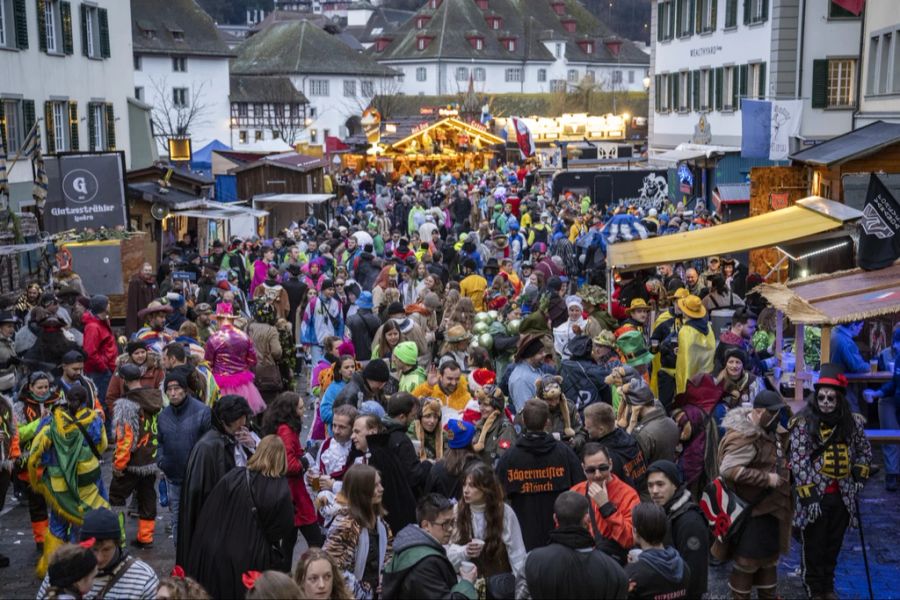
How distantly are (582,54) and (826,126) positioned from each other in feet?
237

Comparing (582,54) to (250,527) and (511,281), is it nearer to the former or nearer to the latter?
(511,281)

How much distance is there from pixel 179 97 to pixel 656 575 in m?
66.5

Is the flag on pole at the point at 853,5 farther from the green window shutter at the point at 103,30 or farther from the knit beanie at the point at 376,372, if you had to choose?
the knit beanie at the point at 376,372

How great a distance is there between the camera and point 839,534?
9023 millimetres

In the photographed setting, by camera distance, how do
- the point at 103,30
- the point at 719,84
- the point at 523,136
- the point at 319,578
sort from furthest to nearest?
the point at 523,136 < the point at 719,84 < the point at 103,30 < the point at 319,578

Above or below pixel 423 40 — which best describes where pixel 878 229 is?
below

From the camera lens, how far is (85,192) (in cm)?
2259

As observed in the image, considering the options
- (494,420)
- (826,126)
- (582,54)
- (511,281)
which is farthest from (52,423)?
(582,54)

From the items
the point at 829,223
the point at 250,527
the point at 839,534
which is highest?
the point at 829,223

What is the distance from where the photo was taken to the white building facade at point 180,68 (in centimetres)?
6856

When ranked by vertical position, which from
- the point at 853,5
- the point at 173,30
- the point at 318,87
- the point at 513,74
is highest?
the point at 173,30

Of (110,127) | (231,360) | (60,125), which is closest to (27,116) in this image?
(60,125)

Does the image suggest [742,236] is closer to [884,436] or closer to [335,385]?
[884,436]

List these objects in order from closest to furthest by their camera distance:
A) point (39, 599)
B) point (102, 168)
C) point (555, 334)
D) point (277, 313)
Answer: point (39, 599), point (555, 334), point (277, 313), point (102, 168)
